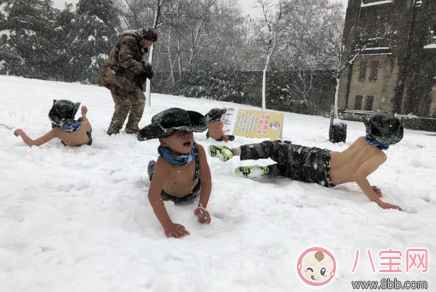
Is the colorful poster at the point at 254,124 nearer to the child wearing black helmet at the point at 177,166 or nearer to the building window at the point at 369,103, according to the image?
the child wearing black helmet at the point at 177,166

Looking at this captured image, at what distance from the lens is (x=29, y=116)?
20.7 ft

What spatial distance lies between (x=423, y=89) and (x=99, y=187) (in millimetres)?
23341

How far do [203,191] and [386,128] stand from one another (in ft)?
6.17

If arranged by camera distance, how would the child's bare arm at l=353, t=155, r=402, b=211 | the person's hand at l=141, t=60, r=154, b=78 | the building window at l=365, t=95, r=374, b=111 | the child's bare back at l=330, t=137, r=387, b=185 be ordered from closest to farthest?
1. the child's bare arm at l=353, t=155, r=402, b=211
2. the child's bare back at l=330, t=137, r=387, b=185
3. the person's hand at l=141, t=60, r=154, b=78
4. the building window at l=365, t=95, r=374, b=111

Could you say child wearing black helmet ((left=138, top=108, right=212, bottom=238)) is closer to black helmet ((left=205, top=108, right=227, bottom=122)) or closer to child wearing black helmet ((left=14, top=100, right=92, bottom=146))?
child wearing black helmet ((left=14, top=100, right=92, bottom=146))

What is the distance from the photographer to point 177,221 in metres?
2.58

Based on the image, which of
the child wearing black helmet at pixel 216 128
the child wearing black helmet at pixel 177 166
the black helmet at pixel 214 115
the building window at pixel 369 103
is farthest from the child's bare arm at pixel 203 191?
the building window at pixel 369 103

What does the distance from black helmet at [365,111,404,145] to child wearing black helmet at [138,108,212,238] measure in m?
1.75

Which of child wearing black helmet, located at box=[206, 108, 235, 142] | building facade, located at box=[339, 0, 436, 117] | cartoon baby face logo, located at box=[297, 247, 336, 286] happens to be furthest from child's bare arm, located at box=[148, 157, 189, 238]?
building facade, located at box=[339, 0, 436, 117]

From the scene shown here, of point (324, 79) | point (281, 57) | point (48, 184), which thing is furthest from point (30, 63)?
point (48, 184)

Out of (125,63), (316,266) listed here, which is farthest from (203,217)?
(125,63)

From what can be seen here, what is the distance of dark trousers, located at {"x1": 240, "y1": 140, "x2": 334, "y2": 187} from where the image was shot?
12.0 ft

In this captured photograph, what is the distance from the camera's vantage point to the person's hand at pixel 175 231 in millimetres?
2303

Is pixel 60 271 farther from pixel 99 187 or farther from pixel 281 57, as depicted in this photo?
pixel 281 57
